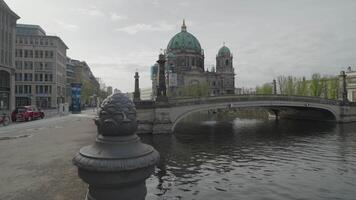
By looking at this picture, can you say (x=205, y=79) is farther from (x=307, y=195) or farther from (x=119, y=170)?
(x=119, y=170)

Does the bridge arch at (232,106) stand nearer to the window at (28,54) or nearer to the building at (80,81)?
the window at (28,54)

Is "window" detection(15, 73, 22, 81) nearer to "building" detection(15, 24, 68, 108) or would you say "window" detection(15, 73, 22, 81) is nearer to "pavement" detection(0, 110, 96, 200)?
"building" detection(15, 24, 68, 108)

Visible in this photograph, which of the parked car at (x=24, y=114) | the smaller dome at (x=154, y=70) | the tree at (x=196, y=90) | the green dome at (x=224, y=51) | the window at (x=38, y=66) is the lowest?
the parked car at (x=24, y=114)

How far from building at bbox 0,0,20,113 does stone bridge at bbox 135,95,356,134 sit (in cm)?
2846

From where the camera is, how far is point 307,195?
413 inches

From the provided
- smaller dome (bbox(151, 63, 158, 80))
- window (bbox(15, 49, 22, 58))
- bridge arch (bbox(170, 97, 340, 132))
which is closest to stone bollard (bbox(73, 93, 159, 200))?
bridge arch (bbox(170, 97, 340, 132))

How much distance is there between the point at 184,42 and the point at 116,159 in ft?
353

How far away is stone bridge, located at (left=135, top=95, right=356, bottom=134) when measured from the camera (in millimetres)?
28656

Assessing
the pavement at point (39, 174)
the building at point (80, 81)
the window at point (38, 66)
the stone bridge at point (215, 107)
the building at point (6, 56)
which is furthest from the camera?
the building at point (80, 81)

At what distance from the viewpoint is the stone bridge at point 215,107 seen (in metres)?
28.7

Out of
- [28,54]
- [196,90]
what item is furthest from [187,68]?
[28,54]

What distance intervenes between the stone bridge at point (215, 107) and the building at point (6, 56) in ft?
93.4

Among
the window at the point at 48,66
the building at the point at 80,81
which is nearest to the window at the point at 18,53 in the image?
the window at the point at 48,66

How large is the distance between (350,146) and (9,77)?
49383mm
